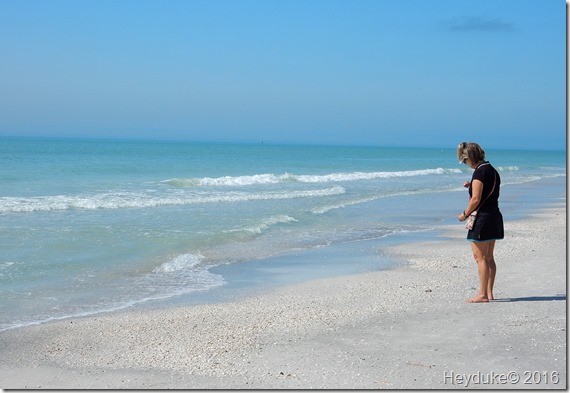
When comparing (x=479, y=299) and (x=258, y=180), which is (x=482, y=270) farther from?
(x=258, y=180)

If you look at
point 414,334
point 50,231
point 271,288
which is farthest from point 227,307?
→ point 50,231

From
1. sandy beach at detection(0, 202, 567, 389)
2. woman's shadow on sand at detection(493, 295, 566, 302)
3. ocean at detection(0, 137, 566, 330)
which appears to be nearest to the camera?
sandy beach at detection(0, 202, 567, 389)

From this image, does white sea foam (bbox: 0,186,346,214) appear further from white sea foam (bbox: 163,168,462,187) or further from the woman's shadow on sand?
the woman's shadow on sand

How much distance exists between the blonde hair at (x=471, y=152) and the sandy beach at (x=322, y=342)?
1535 mm

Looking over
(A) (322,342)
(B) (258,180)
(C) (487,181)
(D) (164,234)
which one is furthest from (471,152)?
(B) (258,180)

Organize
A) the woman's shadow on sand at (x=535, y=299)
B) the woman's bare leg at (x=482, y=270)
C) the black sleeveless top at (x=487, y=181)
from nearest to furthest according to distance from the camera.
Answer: the black sleeveless top at (x=487, y=181), the woman's bare leg at (x=482, y=270), the woman's shadow on sand at (x=535, y=299)

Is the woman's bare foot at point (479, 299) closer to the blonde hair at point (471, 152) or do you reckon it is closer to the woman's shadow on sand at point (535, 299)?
the woman's shadow on sand at point (535, 299)

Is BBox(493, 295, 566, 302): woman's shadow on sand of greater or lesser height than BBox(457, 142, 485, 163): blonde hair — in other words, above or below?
below

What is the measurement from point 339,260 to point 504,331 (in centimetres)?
487

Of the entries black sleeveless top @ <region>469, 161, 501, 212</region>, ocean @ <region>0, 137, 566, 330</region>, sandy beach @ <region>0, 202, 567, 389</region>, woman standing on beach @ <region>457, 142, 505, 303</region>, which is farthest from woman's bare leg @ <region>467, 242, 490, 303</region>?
ocean @ <region>0, 137, 566, 330</region>

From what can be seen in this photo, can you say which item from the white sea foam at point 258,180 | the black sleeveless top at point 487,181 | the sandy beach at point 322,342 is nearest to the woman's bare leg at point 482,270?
the sandy beach at point 322,342

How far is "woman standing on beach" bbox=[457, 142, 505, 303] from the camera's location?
7.01 m

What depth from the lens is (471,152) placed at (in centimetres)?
703

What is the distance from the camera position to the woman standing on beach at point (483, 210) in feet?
23.0
